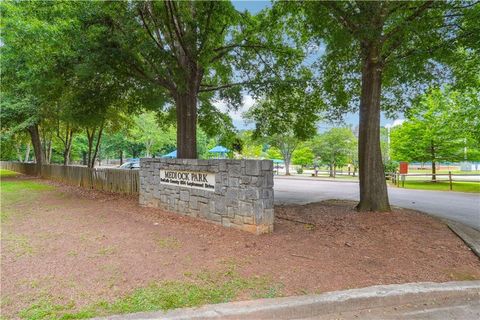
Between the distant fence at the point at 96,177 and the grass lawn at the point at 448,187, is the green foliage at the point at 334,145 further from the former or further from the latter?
the distant fence at the point at 96,177

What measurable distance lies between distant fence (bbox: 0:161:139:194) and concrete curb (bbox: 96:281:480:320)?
8.13 meters

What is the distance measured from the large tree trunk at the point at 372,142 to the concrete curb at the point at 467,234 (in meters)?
1.28

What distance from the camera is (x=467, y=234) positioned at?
5.51 m

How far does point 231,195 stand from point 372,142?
351cm

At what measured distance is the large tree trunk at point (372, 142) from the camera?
6.88m

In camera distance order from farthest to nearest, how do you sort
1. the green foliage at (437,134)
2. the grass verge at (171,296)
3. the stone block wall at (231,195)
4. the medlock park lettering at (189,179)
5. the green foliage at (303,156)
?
the green foliage at (303,156) < the green foliage at (437,134) < the medlock park lettering at (189,179) < the stone block wall at (231,195) < the grass verge at (171,296)

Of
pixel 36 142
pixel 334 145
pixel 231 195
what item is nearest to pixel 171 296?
pixel 231 195

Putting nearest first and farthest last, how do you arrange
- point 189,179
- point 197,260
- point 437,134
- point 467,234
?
1. point 197,260
2. point 467,234
3. point 189,179
4. point 437,134

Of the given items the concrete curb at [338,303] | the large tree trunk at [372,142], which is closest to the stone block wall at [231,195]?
the concrete curb at [338,303]

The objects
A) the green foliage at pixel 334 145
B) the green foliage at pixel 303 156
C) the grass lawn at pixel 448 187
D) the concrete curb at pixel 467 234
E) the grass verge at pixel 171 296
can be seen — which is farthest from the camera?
the green foliage at pixel 303 156

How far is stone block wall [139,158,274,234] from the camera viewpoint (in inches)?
208

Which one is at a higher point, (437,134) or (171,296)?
(437,134)

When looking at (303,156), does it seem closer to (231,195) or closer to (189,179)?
(189,179)

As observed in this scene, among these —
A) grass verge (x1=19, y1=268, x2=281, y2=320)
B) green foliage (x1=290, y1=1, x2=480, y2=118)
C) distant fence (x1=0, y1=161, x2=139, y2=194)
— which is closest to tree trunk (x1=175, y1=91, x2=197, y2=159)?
distant fence (x1=0, y1=161, x2=139, y2=194)
